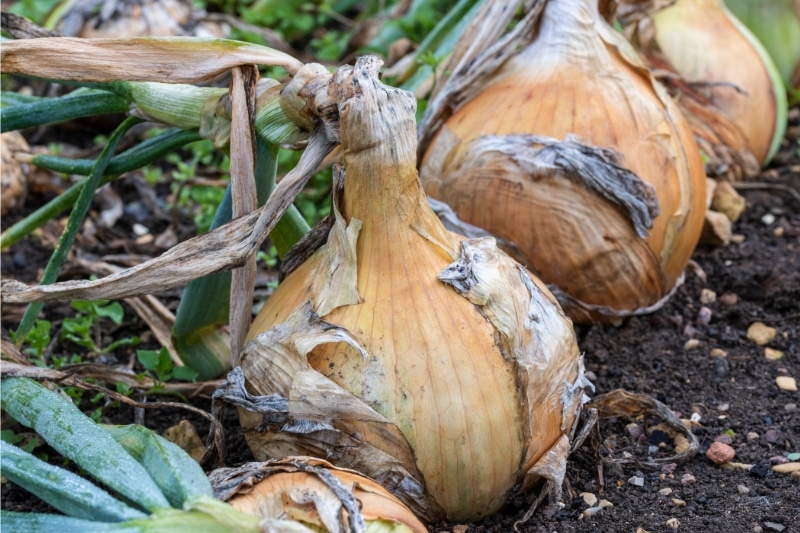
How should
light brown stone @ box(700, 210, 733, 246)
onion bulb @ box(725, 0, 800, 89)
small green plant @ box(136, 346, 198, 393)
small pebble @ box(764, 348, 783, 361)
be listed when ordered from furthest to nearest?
onion bulb @ box(725, 0, 800, 89), light brown stone @ box(700, 210, 733, 246), small pebble @ box(764, 348, 783, 361), small green plant @ box(136, 346, 198, 393)

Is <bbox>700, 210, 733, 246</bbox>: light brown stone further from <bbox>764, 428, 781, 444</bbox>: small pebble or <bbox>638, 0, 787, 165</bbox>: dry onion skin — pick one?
<bbox>764, 428, 781, 444</bbox>: small pebble

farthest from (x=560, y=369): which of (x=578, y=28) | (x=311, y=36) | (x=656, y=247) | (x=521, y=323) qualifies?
(x=311, y=36)

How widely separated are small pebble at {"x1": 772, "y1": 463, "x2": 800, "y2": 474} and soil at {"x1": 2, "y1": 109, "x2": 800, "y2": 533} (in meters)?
0.01

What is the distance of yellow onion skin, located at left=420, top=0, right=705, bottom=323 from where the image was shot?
1875 millimetres

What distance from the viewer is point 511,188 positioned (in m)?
1.88

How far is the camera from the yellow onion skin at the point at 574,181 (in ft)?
6.15

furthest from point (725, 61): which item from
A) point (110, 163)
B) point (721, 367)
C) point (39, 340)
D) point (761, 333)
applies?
point (39, 340)

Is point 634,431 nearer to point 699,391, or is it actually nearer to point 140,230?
point 699,391

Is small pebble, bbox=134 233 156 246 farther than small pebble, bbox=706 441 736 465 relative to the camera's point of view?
Yes

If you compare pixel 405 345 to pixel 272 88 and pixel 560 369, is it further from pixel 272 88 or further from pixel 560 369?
pixel 272 88

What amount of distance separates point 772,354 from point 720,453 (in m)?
0.43

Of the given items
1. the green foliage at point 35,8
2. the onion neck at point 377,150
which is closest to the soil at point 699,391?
the onion neck at point 377,150

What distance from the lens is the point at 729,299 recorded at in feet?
7.18

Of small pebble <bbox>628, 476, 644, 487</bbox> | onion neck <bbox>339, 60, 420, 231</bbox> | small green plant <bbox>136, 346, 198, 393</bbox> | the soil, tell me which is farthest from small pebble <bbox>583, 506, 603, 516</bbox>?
small green plant <bbox>136, 346, 198, 393</bbox>
